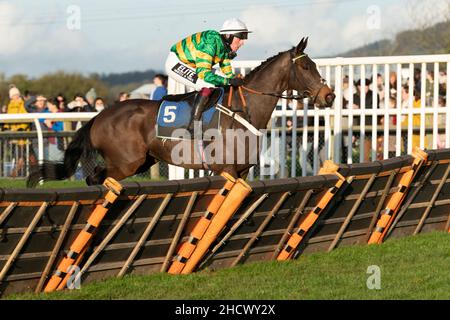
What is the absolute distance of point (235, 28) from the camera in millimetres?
9125

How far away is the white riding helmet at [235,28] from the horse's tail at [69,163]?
1564 mm

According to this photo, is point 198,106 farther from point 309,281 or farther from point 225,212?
point 309,281

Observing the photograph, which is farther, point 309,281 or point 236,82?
point 236,82

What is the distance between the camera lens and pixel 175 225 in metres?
6.62

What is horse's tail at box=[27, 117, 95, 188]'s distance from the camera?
959 cm

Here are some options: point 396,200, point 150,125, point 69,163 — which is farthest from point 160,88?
point 396,200


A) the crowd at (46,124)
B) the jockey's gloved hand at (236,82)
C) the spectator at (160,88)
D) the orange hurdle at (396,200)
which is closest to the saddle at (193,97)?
the jockey's gloved hand at (236,82)

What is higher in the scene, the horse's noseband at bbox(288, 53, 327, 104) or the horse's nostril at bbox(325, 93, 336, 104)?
the horse's noseband at bbox(288, 53, 327, 104)

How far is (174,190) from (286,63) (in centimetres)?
289

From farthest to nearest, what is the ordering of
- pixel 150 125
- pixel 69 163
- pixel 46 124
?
pixel 46 124
pixel 69 163
pixel 150 125

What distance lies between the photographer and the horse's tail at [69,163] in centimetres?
959

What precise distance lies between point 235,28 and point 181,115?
3.07ft

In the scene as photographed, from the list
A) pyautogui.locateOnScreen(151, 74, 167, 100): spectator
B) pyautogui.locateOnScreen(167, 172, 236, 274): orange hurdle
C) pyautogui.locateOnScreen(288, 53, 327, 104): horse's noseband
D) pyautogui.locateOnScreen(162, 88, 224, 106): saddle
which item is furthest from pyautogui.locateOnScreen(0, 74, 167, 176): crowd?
pyautogui.locateOnScreen(167, 172, 236, 274): orange hurdle

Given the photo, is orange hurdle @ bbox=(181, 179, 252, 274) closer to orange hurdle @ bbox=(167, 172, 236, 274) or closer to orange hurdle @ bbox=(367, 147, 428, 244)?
orange hurdle @ bbox=(167, 172, 236, 274)
